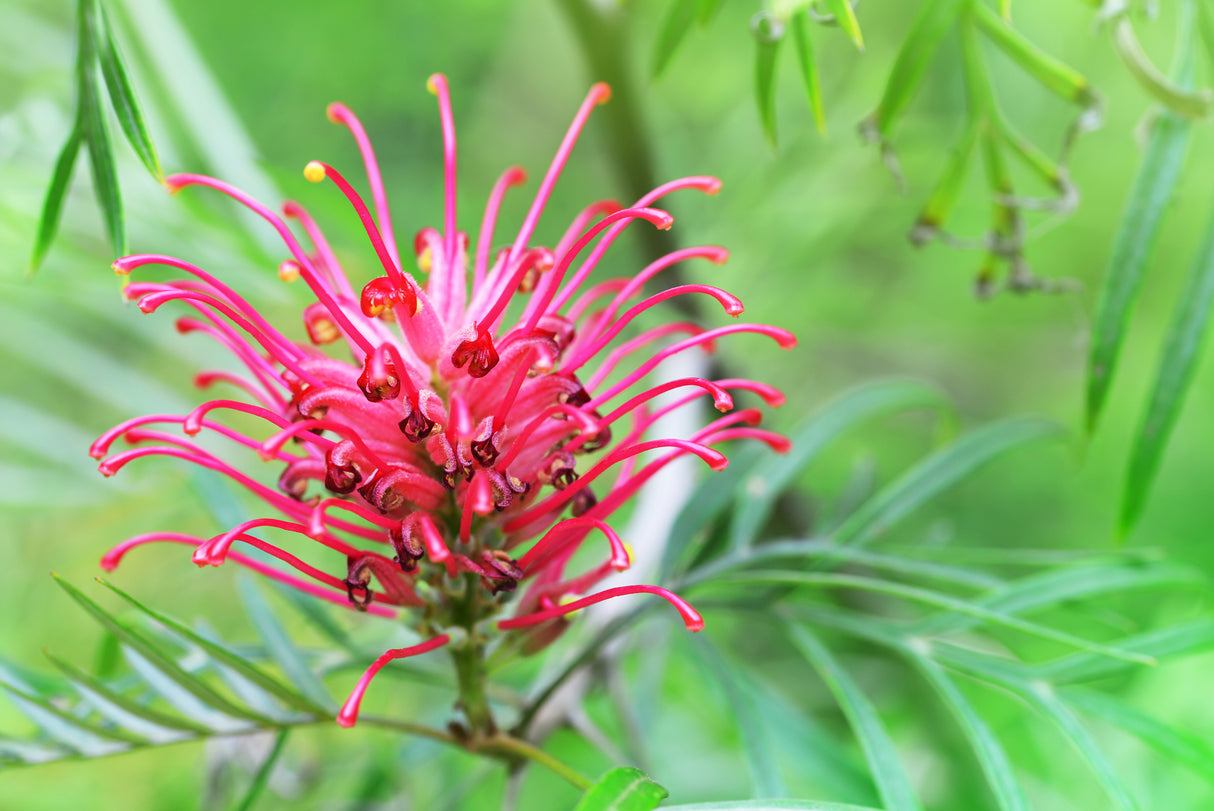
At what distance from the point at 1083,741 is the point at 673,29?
1.28ft

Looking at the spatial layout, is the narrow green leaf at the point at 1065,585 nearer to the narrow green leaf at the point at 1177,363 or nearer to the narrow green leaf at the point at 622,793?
the narrow green leaf at the point at 1177,363

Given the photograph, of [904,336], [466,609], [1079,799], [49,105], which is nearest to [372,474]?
[466,609]

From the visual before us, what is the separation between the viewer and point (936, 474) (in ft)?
1.72

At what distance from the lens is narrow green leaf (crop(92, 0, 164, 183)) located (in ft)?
1.21

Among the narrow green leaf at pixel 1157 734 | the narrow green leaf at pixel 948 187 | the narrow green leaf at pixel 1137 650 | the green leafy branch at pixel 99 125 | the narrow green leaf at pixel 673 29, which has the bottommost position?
the narrow green leaf at pixel 1157 734

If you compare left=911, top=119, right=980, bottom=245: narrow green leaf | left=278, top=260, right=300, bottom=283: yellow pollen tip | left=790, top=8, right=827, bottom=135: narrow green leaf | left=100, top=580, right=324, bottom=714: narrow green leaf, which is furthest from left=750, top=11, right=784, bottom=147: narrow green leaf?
left=100, top=580, right=324, bottom=714: narrow green leaf

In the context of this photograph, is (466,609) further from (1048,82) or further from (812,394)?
(812,394)

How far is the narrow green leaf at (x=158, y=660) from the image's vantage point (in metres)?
0.34

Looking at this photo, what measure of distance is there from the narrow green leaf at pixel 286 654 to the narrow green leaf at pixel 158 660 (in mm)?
32

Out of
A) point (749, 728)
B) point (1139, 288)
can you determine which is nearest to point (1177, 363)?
point (1139, 288)

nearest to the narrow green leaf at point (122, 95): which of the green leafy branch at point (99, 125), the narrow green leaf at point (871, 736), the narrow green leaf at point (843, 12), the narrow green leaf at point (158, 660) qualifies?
the green leafy branch at point (99, 125)

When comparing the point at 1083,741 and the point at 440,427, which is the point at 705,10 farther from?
the point at 1083,741

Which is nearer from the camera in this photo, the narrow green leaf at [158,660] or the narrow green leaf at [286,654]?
the narrow green leaf at [158,660]

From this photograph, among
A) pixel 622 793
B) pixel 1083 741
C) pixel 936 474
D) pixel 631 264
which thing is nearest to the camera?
pixel 622 793
